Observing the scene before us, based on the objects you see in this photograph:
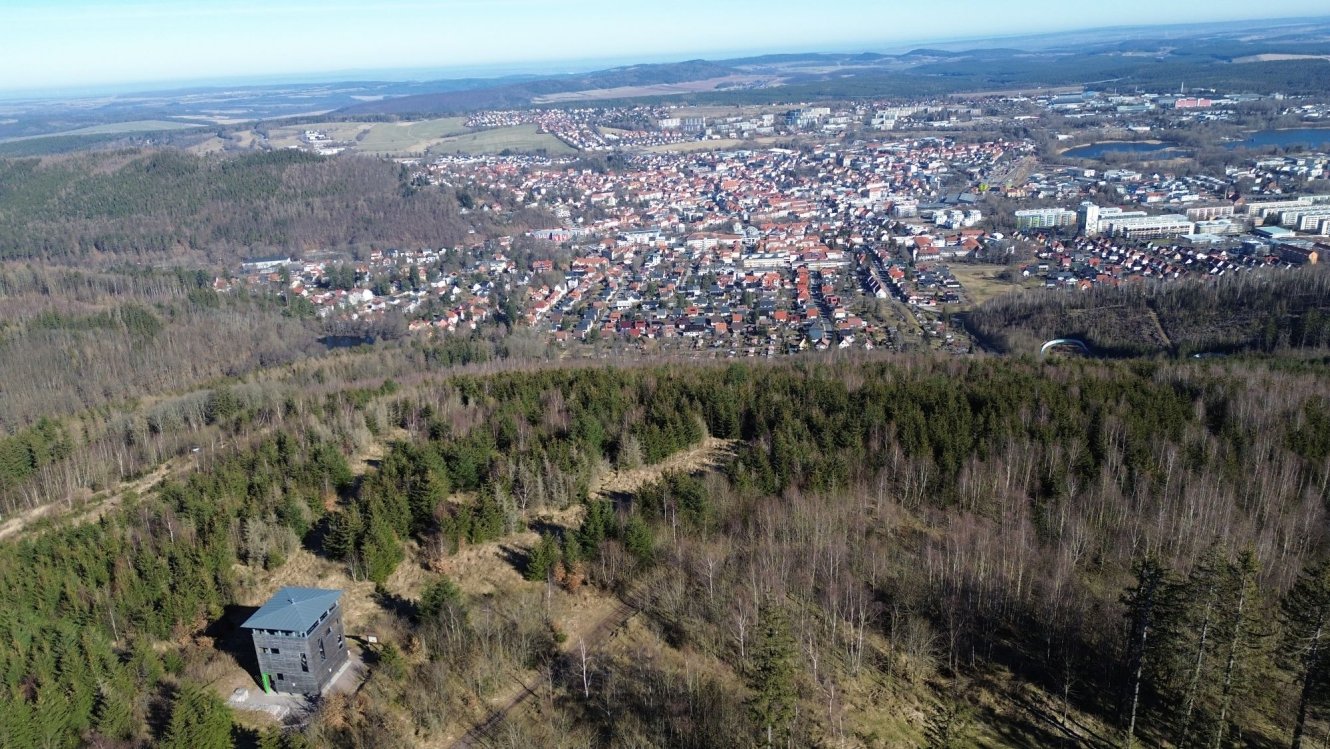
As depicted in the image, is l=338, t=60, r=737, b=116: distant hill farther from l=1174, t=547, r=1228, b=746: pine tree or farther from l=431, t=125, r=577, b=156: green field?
l=1174, t=547, r=1228, b=746: pine tree

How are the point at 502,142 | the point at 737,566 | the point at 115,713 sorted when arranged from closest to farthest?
the point at 115,713, the point at 737,566, the point at 502,142

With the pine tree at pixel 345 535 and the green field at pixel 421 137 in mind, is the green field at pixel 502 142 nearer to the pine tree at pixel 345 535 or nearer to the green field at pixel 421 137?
the green field at pixel 421 137

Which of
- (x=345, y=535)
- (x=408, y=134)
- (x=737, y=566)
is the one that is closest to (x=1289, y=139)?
(x=737, y=566)

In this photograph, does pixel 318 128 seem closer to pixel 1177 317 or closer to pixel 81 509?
pixel 81 509

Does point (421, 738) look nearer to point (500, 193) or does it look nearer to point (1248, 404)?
point (1248, 404)

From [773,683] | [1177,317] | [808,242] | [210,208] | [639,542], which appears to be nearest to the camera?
[773,683]

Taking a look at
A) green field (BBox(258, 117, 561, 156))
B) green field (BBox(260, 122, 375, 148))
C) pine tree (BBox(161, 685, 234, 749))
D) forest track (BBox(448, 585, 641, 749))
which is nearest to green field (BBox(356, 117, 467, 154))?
green field (BBox(258, 117, 561, 156))
